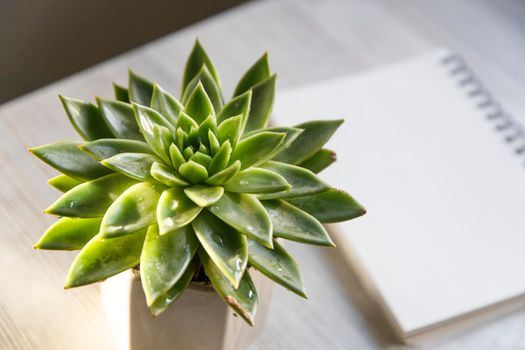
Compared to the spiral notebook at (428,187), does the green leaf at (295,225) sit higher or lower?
higher

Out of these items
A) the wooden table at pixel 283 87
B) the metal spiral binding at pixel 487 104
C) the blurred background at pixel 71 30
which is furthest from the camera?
the blurred background at pixel 71 30

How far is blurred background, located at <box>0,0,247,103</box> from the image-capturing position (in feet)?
4.32

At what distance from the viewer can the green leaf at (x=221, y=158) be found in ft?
1.74

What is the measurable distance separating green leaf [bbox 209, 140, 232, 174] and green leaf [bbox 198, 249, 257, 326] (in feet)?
0.19

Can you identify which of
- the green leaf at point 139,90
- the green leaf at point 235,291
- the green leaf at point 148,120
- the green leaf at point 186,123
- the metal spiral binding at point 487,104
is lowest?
the metal spiral binding at point 487,104

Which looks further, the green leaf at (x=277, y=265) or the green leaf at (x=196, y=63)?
the green leaf at (x=196, y=63)

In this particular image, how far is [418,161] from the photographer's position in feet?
2.75

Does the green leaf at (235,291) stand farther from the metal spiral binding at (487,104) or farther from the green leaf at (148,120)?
the metal spiral binding at (487,104)

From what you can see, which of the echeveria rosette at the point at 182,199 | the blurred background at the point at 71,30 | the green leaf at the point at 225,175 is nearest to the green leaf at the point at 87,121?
the echeveria rosette at the point at 182,199

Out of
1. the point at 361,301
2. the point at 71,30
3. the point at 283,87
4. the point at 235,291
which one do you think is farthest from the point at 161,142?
the point at 71,30

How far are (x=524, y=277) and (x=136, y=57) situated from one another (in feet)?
1.69

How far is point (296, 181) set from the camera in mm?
551

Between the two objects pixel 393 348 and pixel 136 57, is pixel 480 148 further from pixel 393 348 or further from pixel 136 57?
pixel 136 57

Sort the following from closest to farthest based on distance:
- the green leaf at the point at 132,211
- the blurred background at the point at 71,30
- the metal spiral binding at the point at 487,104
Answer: the green leaf at the point at 132,211 < the metal spiral binding at the point at 487,104 < the blurred background at the point at 71,30
